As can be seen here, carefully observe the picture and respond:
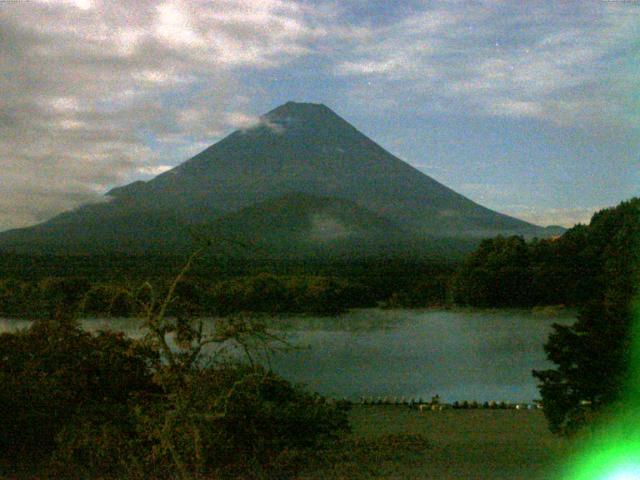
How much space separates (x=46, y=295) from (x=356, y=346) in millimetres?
4740

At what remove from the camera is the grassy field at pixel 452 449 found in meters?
4.22

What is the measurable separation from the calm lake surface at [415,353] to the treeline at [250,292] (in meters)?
0.31

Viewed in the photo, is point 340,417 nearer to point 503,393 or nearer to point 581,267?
point 503,393

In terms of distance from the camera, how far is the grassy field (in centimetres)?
422

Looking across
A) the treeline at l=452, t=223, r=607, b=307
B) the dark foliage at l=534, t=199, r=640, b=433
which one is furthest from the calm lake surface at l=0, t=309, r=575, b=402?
the dark foliage at l=534, t=199, r=640, b=433

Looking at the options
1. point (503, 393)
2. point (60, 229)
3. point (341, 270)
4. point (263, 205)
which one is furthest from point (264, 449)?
point (263, 205)

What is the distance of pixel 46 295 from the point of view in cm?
841

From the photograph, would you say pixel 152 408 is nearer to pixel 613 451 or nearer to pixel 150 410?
pixel 150 410

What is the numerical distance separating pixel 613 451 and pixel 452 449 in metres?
1.17

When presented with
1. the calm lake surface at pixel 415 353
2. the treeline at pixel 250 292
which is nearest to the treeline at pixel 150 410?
the treeline at pixel 250 292

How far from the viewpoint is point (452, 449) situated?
16.3 ft

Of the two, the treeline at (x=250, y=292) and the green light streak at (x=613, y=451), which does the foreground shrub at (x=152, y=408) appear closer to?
the treeline at (x=250, y=292)

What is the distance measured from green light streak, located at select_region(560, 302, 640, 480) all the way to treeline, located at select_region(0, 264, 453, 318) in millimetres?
2886

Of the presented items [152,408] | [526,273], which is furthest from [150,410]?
[526,273]
